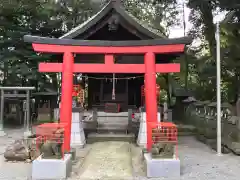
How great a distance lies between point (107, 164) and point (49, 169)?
197cm

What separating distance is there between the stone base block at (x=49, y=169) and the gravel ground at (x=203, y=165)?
2.00 metres

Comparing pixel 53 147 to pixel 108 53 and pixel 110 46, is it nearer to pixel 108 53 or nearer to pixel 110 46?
pixel 108 53

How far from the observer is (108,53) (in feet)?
31.1

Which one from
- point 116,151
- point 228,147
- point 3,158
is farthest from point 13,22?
point 228,147

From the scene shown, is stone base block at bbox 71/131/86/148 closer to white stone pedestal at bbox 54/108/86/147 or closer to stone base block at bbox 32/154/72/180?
white stone pedestal at bbox 54/108/86/147

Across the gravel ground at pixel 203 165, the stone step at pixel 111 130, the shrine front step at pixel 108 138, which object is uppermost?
the stone step at pixel 111 130

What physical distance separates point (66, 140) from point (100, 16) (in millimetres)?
5155

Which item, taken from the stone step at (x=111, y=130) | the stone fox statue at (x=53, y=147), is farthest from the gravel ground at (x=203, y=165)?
the stone step at (x=111, y=130)

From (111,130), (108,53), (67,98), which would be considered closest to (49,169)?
(67,98)

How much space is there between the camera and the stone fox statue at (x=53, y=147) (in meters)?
7.50

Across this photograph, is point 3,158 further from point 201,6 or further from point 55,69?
point 201,6

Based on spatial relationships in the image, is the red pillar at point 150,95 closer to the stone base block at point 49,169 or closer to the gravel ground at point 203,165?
the gravel ground at point 203,165

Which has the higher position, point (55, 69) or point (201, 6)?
point (201, 6)

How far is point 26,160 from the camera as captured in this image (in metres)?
9.70
